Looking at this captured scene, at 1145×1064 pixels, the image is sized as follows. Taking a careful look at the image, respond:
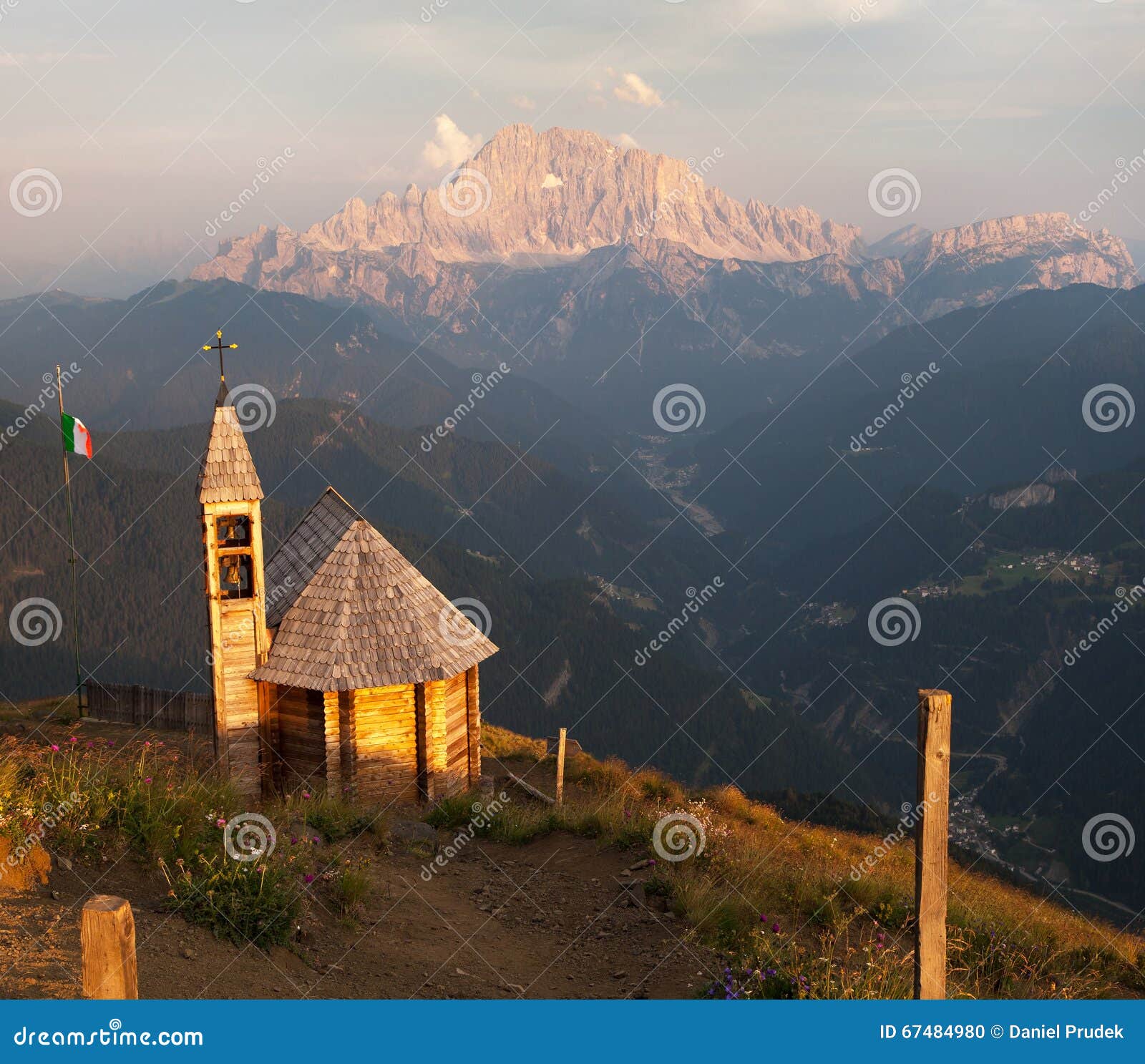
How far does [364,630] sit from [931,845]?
18091mm

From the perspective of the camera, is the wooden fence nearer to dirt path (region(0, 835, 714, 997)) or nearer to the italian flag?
the italian flag

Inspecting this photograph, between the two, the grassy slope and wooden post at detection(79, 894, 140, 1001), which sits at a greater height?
wooden post at detection(79, 894, 140, 1001)

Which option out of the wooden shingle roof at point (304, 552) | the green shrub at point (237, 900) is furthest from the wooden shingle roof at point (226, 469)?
the green shrub at point (237, 900)

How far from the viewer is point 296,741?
1003 inches

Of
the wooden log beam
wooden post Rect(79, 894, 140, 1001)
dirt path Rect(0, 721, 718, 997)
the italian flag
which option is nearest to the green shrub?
dirt path Rect(0, 721, 718, 997)

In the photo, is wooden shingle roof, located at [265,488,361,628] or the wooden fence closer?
wooden shingle roof, located at [265,488,361,628]

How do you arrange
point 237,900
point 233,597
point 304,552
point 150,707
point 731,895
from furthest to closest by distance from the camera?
point 150,707 → point 304,552 → point 233,597 → point 731,895 → point 237,900

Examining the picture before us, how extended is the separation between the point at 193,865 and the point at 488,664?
13277cm

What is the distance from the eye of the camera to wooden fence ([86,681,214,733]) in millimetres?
33031

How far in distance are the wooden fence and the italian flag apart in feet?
25.9

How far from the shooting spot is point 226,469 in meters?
24.0

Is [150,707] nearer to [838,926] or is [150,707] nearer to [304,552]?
[304,552]

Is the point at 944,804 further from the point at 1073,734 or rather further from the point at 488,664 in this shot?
the point at 1073,734

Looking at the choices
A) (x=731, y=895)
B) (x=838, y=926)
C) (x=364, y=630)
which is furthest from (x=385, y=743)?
(x=838, y=926)
